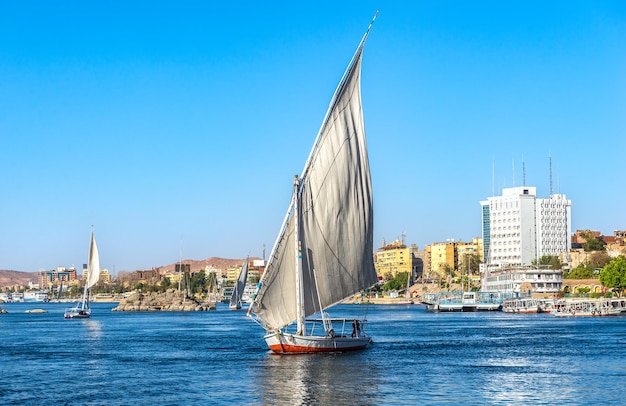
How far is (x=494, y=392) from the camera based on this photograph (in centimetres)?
3894

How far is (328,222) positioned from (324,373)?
908cm

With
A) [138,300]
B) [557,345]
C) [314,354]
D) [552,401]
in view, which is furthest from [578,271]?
[552,401]

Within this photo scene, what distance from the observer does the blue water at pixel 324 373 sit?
125 feet

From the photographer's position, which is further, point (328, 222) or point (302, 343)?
point (302, 343)

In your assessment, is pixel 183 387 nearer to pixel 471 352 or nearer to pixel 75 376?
pixel 75 376

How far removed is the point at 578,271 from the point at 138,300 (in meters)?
86.8

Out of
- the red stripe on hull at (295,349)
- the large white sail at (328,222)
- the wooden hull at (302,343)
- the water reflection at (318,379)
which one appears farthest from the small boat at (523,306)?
the large white sail at (328,222)

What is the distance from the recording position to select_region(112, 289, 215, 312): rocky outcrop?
7205 inches

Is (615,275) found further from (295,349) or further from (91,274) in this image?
(295,349)

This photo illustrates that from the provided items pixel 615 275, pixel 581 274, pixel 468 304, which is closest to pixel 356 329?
pixel 615 275

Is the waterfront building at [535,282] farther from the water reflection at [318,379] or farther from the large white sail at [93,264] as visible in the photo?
the water reflection at [318,379]

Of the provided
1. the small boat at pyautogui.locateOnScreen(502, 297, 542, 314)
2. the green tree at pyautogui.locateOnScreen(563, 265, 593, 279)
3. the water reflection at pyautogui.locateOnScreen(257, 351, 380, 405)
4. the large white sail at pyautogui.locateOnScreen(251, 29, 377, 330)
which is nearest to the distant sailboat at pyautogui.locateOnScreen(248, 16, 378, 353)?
the large white sail at pyautogui.locateOnScreen(251, 29, 377, 330)

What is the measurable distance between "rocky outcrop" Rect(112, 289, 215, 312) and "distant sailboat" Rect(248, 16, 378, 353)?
434 feet

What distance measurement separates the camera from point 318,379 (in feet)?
140
